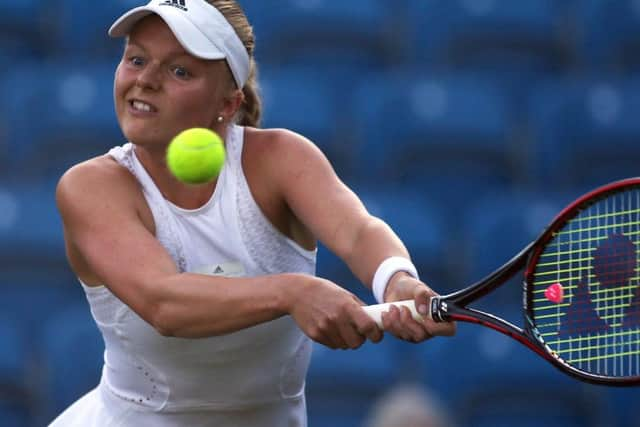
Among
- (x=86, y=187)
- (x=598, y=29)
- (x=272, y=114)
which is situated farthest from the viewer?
(x=598, y=29)

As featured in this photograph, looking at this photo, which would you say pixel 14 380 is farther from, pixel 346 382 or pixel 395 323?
pixel 395 323

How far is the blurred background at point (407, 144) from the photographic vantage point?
5090mm

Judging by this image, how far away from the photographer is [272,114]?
575cm

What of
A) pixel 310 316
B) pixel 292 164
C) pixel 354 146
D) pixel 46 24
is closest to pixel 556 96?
Result: pixel 354 146

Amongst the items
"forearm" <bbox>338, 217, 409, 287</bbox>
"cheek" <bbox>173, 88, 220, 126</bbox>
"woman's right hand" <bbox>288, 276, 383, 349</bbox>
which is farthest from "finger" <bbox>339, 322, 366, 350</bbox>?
"cheek" <bbox>173, 88, 220, 126</bbox>

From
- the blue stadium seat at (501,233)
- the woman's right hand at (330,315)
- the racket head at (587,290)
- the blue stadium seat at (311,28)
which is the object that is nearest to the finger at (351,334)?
the woman's right hand at (330,315)

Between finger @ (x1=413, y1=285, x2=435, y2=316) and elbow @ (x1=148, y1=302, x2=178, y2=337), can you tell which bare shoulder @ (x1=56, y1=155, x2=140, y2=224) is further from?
finger @ (x1=413, y1=285, x2=435, y2=316)

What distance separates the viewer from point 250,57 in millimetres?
3049

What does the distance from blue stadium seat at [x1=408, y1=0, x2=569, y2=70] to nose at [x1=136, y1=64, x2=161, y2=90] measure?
352 centimetres

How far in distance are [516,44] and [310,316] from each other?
3.96 meters

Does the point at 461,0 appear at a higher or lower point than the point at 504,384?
higher

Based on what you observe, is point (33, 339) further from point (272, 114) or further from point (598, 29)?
point (598, 29)

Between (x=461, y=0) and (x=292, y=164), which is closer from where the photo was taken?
(x=292, y=164)

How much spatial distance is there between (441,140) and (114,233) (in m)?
3.25
